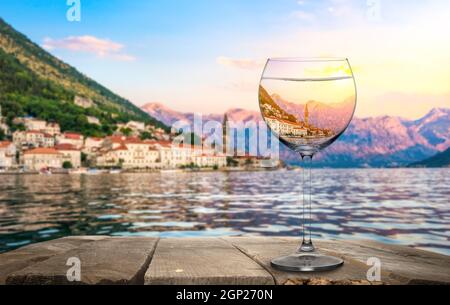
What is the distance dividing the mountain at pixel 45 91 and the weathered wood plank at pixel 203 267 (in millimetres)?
133393

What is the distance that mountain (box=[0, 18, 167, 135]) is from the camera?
132 metres

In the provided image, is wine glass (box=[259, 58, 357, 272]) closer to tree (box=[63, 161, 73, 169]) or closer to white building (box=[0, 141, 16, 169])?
white building (box=[0, 141, 16, 169])

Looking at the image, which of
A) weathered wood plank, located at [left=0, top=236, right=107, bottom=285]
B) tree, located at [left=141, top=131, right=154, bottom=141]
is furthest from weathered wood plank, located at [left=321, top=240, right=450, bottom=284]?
tree, located at [left=141, top=131, right=154, bottom=141]

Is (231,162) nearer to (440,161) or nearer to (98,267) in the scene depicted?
(440,161)

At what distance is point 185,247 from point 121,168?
118284 millimetres

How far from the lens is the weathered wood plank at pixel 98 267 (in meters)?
1.43

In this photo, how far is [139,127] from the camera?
15050 centimetres

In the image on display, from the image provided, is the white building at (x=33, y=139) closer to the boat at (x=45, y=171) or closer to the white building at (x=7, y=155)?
the white building at (x=7, y=155)

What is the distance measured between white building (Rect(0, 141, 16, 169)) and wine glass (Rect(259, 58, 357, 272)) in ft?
384

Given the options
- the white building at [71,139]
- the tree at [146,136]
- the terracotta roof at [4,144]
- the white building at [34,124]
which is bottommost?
the terracotta roof at [4,144]

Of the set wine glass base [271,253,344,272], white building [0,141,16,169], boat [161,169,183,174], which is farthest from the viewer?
boat [161,169,183,174]

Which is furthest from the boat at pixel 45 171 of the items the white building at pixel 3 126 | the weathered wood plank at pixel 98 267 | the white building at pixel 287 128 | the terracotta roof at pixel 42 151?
the white building at pixel 287 128

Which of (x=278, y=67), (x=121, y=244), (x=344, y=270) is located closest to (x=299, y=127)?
(x=278, y=67)
